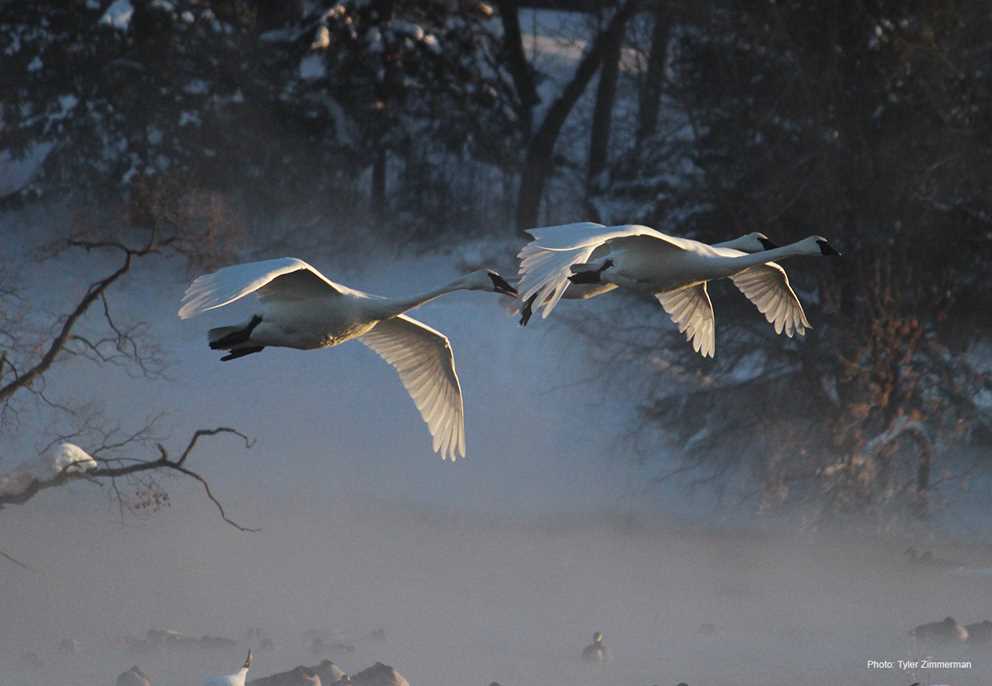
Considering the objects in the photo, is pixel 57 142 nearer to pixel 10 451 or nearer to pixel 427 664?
pixel 10 451

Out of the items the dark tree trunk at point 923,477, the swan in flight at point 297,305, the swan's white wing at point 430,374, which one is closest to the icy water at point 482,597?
the dark tree trunk at point 923,477

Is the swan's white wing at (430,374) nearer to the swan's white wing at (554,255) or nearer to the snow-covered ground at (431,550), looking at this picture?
the swan's white wing at (554,255)

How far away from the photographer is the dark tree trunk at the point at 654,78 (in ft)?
71.2

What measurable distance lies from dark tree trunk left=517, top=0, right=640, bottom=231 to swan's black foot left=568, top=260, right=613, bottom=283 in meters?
14.5

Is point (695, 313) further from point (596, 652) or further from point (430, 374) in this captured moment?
point (596, 652)

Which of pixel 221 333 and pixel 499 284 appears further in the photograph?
pixel 499 284

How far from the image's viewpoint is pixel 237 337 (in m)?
9.47

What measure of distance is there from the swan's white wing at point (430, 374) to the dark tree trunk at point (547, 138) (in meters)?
13.1

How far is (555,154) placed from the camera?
84.1ft

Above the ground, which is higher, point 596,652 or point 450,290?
point 450,290

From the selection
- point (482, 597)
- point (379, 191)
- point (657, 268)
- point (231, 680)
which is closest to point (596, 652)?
point (482, 597)

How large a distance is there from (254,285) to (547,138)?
56.2ft

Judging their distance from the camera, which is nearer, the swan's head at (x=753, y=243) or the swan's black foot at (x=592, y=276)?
the swan's black foot at (x=592, y=276)

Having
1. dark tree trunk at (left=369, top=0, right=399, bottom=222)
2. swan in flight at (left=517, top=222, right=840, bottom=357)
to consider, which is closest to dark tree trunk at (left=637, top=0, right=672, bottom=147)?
dark tree trunk at (left=369, top=0, right=399, bottom=222)
